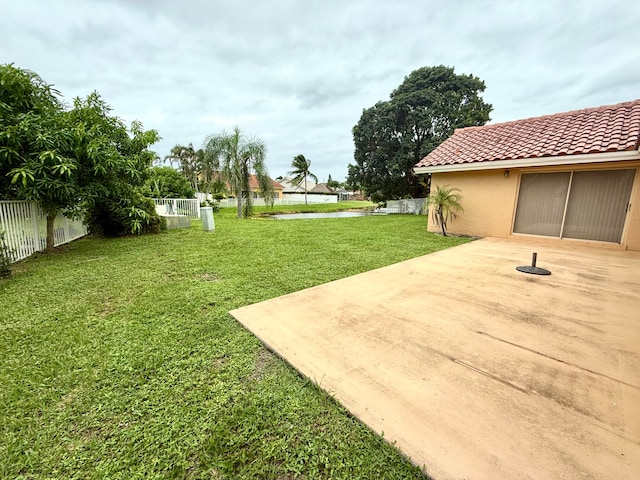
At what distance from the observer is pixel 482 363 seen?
2041mm

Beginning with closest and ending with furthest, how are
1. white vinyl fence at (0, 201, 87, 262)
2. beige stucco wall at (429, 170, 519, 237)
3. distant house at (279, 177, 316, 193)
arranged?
1. white vinyl fence at (0, 201, 87, 262)
2. beige stucco wall at (429, 170, 519, 237)
3. distant house at (279, 177, 316, 193)

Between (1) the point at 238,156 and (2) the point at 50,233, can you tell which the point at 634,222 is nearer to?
(2) the point at 50,233

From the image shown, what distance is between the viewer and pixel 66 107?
229 inches

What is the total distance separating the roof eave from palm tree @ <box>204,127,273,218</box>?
29.8 ft

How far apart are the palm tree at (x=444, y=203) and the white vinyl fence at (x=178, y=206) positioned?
12.3 m

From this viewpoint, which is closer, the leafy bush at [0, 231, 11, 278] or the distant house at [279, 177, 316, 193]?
the leafy bush at [0, 231, 11, 278]

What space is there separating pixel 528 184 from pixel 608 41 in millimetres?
4463

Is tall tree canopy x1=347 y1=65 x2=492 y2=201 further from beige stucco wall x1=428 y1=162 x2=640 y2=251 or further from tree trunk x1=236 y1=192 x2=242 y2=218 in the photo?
tree trunk x1=236 y1=192 x2=242 y2=218

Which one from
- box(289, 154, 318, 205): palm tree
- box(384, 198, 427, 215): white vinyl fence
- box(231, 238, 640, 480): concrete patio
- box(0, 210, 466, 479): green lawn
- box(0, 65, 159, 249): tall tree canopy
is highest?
box(289, 154, 318, 205): palm tree

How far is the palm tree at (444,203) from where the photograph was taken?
8.26 metres

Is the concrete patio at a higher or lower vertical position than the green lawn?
higher

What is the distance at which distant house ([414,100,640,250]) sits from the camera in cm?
604

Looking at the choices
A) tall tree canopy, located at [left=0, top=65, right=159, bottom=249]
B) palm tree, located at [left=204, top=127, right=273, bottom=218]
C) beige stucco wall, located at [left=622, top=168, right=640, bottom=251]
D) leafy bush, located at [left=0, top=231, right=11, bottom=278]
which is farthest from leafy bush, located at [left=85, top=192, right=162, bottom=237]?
beige stucco wall, located at [left=622, top=168, right=640, bottom=251]

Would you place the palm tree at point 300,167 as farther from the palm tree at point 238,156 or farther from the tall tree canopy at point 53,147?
the tall tree canopy at point 53,147
